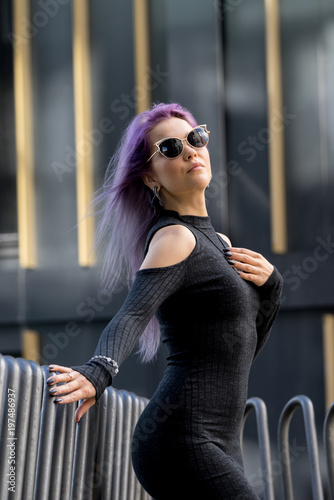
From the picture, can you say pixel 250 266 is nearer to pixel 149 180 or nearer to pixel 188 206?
pixel 188 206

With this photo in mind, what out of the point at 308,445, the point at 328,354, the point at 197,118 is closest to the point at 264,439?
the point at 308,445

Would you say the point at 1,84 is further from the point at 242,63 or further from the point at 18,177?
the point at 242,63

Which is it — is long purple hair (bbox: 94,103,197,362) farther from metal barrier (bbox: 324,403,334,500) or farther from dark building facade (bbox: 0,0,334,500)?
dark building facade (bbox: 0,0,334,500)

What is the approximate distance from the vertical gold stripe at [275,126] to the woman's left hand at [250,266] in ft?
14.5

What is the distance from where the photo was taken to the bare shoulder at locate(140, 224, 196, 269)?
1775 millimetres

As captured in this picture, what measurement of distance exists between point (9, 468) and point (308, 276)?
4.63 metres

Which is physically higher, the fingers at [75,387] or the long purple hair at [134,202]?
the long purple hair at [134,202]

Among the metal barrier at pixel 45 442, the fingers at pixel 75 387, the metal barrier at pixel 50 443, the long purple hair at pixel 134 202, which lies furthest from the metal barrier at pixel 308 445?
the fingers at pixel 75 387

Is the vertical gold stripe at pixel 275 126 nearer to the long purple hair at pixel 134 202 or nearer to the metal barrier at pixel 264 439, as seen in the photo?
the metal barrier at pixel 264 439

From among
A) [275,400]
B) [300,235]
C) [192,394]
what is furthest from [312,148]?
[192,394]

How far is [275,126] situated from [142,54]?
1453 millimetres

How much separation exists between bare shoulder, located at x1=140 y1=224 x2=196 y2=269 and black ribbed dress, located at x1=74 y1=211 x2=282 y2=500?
0.02 m

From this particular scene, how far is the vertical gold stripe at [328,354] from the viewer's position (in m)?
6.17

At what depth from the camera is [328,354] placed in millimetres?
6199
